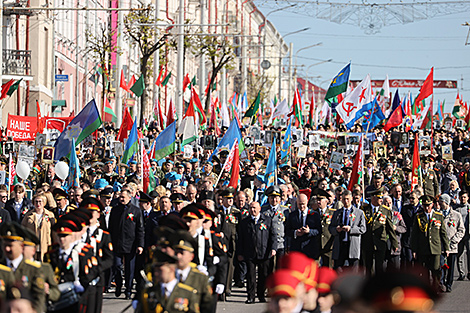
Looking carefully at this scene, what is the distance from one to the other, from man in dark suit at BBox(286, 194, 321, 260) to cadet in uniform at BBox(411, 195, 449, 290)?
5.60ft

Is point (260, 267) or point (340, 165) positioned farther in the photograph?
point (340, 165)

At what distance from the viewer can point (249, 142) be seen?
95.6ft

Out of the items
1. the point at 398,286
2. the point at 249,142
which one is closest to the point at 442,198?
the point at 398,286

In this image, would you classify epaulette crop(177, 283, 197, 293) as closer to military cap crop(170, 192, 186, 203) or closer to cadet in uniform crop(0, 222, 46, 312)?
cadet in uniform crop(0, 222, 46, 312)

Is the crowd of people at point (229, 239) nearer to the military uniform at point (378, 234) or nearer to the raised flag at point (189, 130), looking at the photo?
the military uniform at point (378, 234)

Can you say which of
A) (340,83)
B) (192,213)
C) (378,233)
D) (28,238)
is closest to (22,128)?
(340,83)

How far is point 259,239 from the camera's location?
14.1 meters

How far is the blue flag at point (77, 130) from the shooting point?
2080 cm

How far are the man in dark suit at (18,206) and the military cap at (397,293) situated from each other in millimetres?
10743

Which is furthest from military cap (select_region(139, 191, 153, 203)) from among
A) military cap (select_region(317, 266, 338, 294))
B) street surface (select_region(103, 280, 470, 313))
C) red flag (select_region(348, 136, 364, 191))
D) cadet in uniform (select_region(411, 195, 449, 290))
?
military cap (select_region(317, 266, 338, 294))

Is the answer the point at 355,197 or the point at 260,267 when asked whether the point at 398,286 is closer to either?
A: the point at 260,267

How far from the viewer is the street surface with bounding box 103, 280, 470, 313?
42.7ft

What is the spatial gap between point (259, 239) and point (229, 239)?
0.61m

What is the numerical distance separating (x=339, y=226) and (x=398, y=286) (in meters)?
9.75
